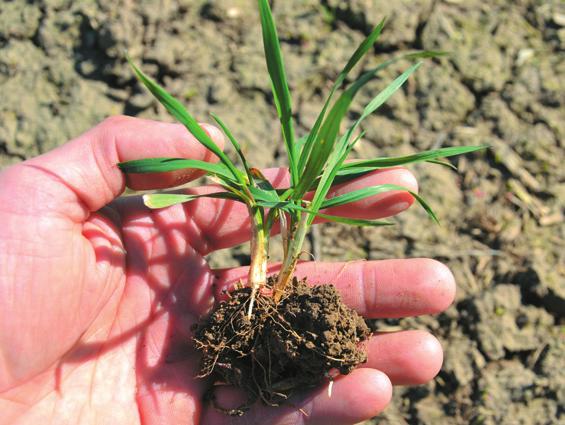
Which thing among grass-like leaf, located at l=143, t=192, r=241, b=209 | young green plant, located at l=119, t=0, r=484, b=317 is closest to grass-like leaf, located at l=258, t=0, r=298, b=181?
young green plant, located at l=119, t=0, r=484, b=317

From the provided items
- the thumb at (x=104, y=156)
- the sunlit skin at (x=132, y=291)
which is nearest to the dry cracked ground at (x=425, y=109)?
the sunlit skin at (x=132, y=291)

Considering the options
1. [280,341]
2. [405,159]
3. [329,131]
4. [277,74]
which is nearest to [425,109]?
[405,159]

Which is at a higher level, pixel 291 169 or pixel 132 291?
pixel 291 169

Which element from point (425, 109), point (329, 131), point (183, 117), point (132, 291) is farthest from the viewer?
point (425, 109)

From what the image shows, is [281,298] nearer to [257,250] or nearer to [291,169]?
[257,250]

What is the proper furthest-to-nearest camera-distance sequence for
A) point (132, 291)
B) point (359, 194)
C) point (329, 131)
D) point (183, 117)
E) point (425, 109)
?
point (425, 109)
point (132, 291)
point (359, 194)
point (183, 117)
point (329, 131)
